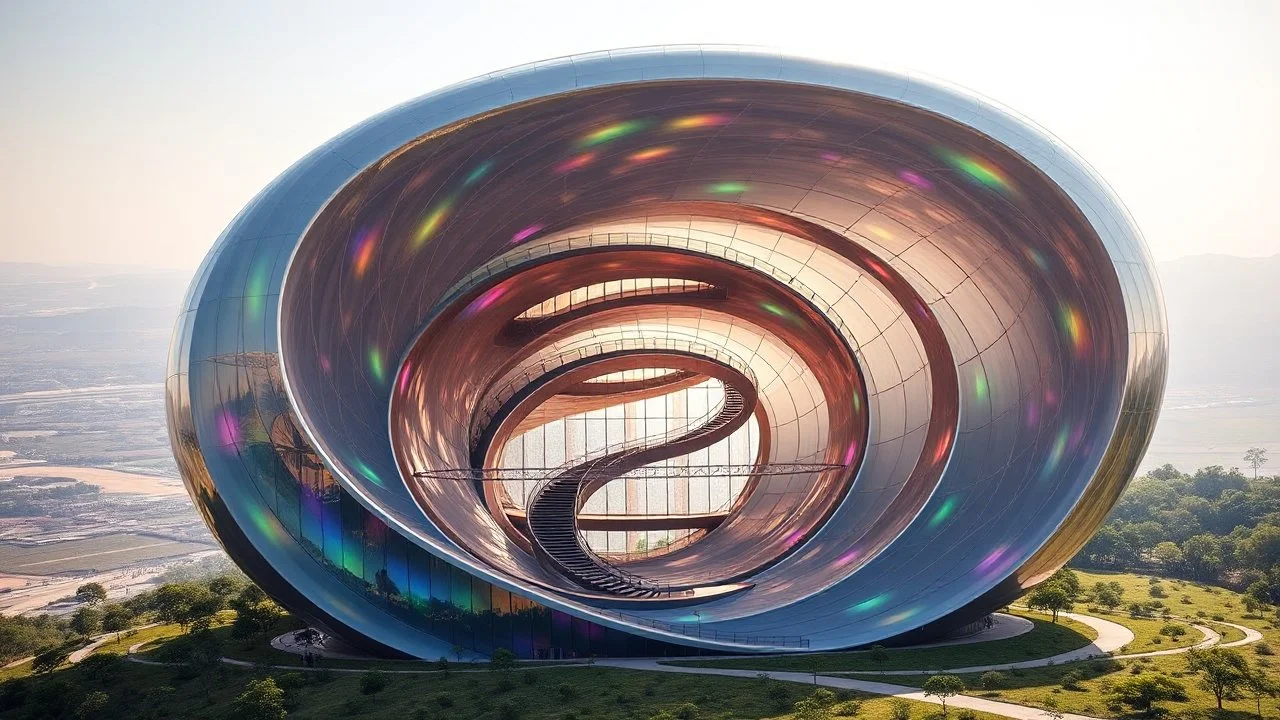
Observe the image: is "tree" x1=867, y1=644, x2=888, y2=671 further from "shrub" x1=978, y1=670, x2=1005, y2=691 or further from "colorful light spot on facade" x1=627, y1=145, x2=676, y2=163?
"colorful light spot on facade" x1=627, y1=145, x2=676, y2=163

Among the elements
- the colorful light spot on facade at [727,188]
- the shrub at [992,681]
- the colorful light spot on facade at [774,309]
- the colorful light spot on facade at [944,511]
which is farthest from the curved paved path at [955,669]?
the colorful light spot on facade at [774,309]

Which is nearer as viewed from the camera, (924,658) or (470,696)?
(470,696)

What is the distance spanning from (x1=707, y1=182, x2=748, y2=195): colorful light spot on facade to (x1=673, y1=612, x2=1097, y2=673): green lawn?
17257 mm

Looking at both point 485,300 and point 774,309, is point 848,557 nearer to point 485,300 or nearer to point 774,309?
point 774,309

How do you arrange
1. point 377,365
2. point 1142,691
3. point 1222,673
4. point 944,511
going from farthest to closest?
point 377,365, point 944,511, point 1222,673, point 1142,691

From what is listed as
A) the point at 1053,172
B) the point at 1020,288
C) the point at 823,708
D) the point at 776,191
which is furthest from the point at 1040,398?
the point at 823,708

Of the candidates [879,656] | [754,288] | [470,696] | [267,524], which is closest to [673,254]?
[754,288]

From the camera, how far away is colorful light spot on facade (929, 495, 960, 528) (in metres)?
35.6

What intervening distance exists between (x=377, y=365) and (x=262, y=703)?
1348cm

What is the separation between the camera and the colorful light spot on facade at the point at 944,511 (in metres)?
35.6

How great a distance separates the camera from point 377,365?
36.3m

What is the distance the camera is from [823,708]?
24250mm

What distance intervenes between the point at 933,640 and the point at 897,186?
14.9m

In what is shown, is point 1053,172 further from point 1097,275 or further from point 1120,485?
point 1120,485
